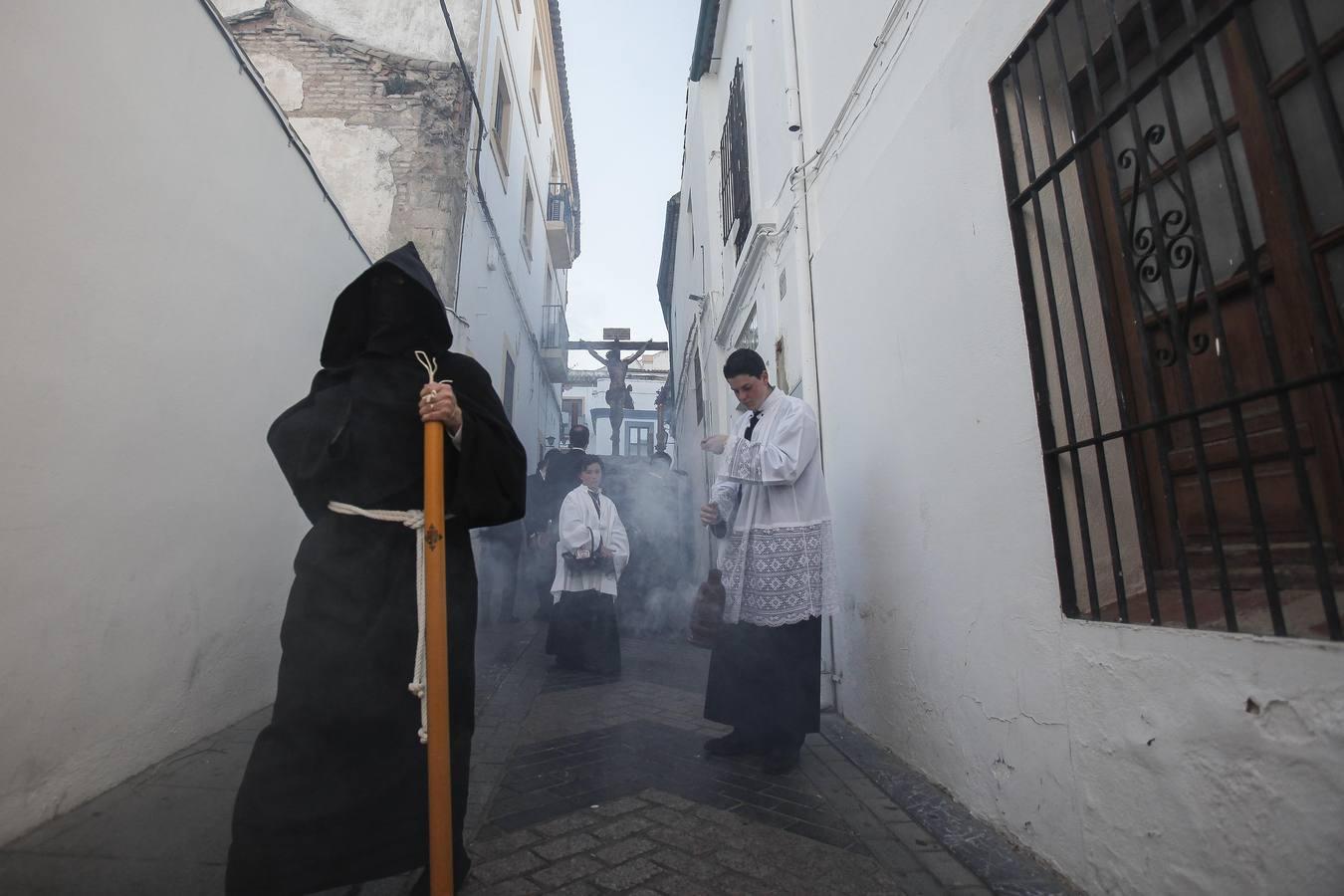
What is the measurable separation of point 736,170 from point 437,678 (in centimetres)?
655

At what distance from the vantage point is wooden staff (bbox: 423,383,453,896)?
1700 mm

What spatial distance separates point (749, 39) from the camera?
6672 mm

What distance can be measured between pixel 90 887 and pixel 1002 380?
3055mm

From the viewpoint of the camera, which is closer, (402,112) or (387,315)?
(387,315)

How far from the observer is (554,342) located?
639 inches

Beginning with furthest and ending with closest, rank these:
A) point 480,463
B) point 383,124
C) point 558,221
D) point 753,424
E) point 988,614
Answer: point 558,221, point 383,124, point 753,424, point 988,614, point 480,463

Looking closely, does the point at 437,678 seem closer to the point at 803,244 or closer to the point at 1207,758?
the point at 1207,758

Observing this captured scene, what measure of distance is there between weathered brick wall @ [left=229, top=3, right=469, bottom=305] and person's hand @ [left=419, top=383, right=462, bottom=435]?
219 inches

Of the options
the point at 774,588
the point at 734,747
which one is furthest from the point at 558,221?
the point at 734,747

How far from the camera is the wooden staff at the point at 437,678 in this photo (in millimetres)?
1700

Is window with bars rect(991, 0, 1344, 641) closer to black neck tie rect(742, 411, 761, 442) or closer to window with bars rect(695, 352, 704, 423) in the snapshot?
black neck tie rect(742, 411, 761, 442)

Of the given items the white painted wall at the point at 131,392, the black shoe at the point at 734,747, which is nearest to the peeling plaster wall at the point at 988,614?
the black shoe at the point at 734,747

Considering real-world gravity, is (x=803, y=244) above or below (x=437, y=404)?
above

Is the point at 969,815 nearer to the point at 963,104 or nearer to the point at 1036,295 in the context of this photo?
the point at 1036,295
